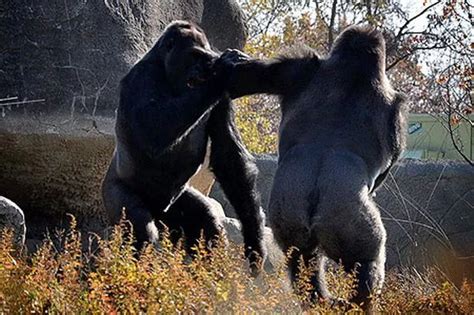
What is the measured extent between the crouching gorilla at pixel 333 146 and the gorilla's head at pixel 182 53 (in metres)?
0.28

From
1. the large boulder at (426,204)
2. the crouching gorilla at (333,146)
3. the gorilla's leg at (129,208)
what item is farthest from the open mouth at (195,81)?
the large boulder at (426,204)

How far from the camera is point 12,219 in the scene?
4.07 meters

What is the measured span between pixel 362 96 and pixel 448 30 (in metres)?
5.41

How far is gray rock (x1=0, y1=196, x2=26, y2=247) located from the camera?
13.3 ft

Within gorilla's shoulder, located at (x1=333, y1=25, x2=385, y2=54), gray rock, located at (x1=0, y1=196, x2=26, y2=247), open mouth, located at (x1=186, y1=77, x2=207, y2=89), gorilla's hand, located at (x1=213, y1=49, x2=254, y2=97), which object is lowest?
gray rock, located at (x1=0, y1=196, x2=26, y2=247)

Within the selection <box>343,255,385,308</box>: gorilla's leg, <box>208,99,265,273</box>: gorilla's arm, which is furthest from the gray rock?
<box>343,255,385,308</box>: gorilla's leg

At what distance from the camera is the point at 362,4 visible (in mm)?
10914

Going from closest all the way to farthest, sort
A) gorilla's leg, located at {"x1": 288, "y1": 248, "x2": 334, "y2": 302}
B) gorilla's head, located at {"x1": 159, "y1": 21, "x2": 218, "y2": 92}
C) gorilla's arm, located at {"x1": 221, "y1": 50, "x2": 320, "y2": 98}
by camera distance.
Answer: gorilla's leg, located at {"x1": 288, "y1": 248, "x2": 334, "y2": 302} → gorilla's arm, located at {"x1": 221, "y1": 50, "x2": 320, "y2": 98} → gorilla's head, located at {"x1": 159, "y1": 21, "x2": 218, "y2": 92}

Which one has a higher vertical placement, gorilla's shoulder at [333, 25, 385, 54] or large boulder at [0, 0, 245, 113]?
gorilla's shoulder at [333, 25, 385, 54]

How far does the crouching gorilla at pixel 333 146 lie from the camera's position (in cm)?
343

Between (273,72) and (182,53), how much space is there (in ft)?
1.89

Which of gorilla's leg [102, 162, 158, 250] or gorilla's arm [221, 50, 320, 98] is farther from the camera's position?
gorilla's leg [102, 162, 158, 250]

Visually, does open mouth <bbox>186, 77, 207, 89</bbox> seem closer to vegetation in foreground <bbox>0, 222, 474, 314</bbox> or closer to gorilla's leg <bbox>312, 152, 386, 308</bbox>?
gorilla's leg <bbox>312, 152, 386, 308</bbox>

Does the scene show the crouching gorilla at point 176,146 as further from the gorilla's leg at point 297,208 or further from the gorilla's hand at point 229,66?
the gorilla's leg at point 297,208
